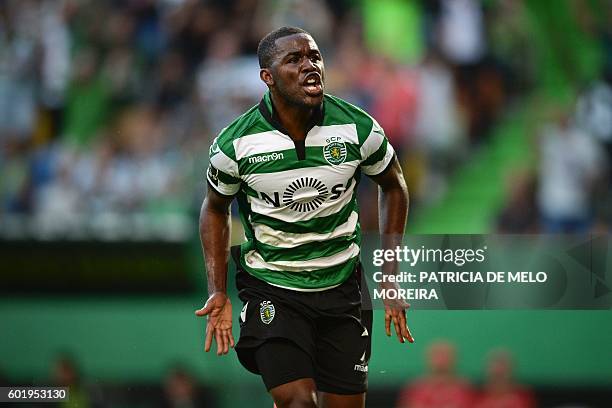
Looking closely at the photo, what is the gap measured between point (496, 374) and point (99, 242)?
3.19 m

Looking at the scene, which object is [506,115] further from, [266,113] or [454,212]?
[266,113]

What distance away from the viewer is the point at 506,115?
867 centimetres

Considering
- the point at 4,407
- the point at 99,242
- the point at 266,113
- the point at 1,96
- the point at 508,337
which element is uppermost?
the point at 1,96

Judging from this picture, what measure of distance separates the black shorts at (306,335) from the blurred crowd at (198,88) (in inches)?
145

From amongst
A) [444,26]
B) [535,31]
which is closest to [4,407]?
[444,26]

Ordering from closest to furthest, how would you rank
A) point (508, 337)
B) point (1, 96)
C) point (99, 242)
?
1. point (508, 337)
2. point (99, 242)
3. point (1, 96)

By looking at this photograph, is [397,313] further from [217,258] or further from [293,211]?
[217,258]

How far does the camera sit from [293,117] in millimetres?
4734

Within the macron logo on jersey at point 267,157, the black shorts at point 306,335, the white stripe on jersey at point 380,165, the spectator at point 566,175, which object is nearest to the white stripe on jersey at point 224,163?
the macron logo on jersey at point 267,157

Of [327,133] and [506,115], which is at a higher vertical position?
[506,115]

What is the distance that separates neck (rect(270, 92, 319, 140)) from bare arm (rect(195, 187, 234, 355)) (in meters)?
0.43

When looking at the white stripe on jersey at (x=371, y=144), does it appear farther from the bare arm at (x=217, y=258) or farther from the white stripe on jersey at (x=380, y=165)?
the bare arm at (x=217, y=258)

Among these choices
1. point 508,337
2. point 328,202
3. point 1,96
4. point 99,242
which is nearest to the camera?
point 328,202

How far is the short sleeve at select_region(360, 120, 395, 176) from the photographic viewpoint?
4781mm
